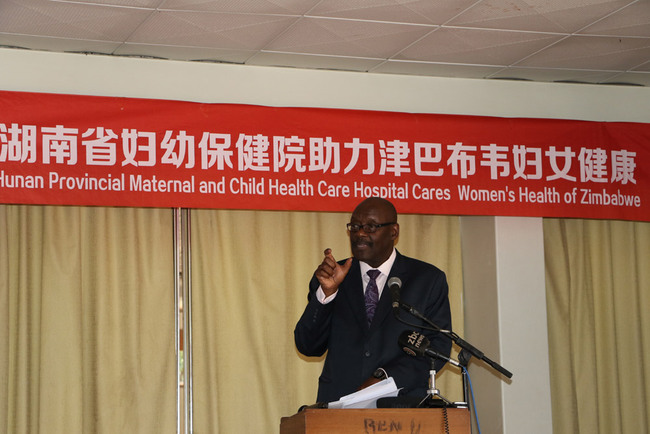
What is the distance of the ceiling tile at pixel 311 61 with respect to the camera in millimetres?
5332

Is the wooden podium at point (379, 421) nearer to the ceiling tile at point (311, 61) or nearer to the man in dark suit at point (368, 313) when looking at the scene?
the man in dark suit at point (368, 313)

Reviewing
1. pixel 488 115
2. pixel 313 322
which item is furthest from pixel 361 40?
pixel 313 322

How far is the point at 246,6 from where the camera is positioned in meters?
4.53

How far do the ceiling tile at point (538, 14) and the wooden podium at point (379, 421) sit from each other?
2470mm

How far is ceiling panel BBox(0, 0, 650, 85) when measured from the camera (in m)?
4.56

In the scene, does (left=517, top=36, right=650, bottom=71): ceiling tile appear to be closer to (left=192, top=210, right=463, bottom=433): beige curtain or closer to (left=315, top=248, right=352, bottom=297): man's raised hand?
(left=192, top=210, right=463, bottom=433): beige curtain

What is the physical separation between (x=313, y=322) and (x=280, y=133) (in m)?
1.71

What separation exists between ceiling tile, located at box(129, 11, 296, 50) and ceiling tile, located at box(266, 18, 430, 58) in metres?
0.11

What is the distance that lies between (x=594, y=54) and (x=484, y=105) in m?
0.77

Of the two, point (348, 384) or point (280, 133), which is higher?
point (280, 133)

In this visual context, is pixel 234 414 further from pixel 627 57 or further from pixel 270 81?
pixel 627 57

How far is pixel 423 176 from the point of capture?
534cm

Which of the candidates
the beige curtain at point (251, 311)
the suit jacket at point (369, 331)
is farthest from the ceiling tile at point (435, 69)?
the suit jacket at point (369, 331)

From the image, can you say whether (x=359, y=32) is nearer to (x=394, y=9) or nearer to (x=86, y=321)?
(x=394, y=9)
